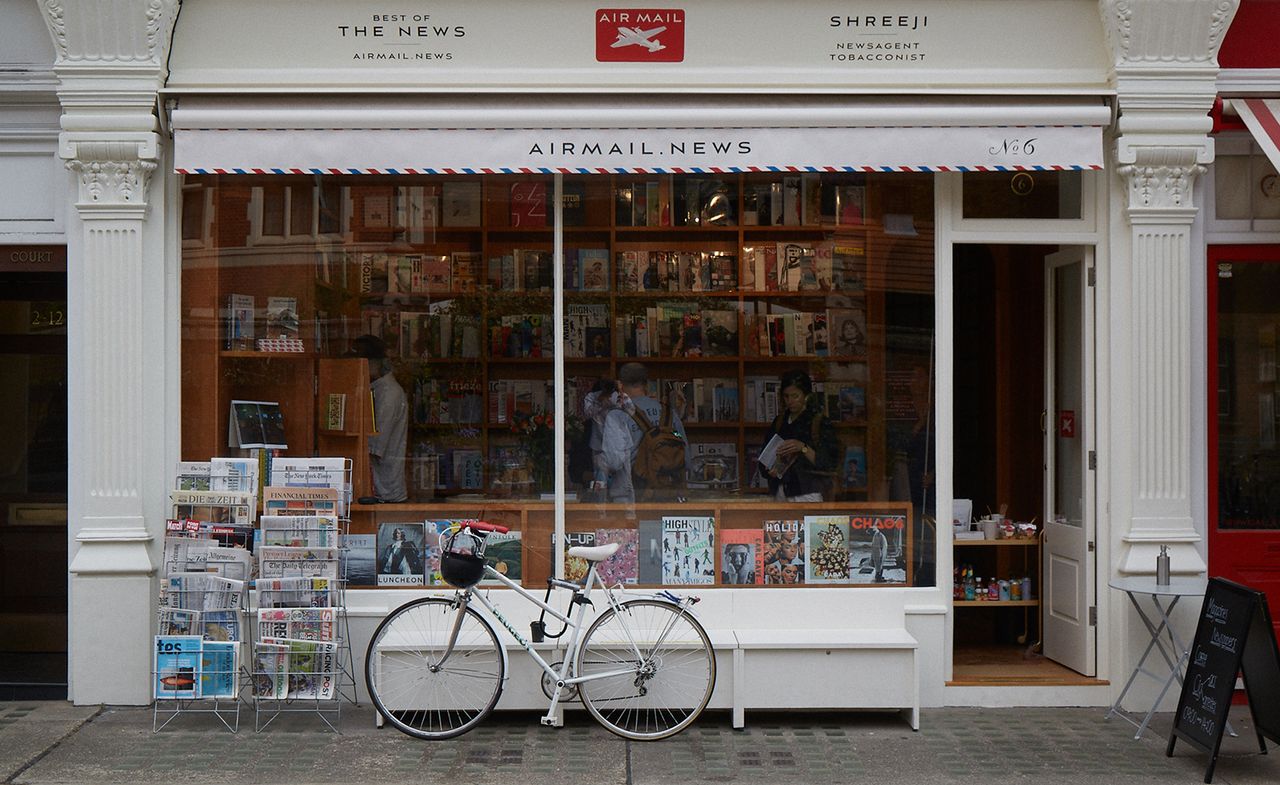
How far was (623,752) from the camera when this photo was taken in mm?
6746

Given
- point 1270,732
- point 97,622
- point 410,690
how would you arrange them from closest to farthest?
point 1270,732
point 410,690
point 97,622

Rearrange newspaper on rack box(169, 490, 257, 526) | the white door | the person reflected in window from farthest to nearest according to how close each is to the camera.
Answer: the person reflected in window < the white door < newspaper on rack box(169, 490, 257, 526)

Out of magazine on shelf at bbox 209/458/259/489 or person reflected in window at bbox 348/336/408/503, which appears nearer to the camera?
magazine on shelf at bbox 209/458/259/489

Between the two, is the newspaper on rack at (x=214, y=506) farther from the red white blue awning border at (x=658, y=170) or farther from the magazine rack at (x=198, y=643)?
the red white blue awning border at (x=658, y=170)

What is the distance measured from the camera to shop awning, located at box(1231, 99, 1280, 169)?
733 cm

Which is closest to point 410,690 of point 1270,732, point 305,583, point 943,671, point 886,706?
point 305,583

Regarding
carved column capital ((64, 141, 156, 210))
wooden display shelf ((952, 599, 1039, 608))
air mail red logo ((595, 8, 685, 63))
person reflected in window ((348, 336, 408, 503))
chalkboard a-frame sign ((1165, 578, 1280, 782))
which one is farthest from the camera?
wooden display shelf ((952, 599, 1039, 608))

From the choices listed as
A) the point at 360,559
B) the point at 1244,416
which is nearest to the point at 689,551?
the point at 360,559

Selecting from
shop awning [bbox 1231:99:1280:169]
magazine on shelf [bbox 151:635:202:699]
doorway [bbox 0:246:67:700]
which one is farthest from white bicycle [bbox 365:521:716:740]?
shop awning [bbox 1231:99:1280:169]

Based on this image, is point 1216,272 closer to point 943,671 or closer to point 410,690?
point 943,671

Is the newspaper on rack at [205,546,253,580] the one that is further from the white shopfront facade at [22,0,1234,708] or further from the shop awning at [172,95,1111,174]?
the shop awning at [172,95,1111,174]

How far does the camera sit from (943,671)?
306 inches

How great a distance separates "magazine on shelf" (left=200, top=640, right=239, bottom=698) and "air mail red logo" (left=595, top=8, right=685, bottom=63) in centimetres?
414

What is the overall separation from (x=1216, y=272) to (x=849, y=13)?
284 centimetres
